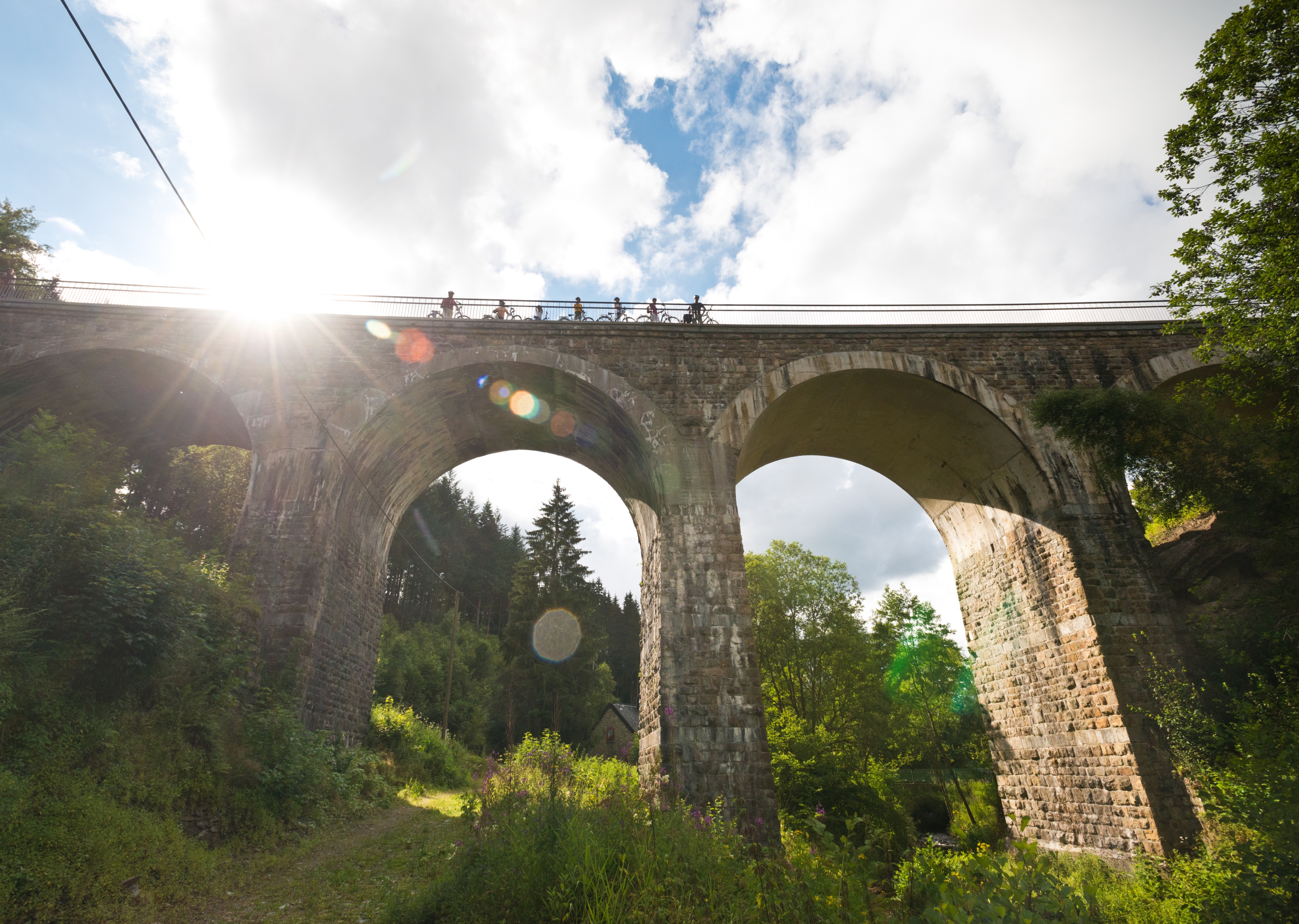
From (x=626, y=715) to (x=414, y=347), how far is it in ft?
92.4

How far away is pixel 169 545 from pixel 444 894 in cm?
706

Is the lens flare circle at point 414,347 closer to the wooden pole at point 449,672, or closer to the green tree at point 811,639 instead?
the wooden pole at point 449,672

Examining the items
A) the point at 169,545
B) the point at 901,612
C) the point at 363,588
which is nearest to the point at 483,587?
the point at 901,612

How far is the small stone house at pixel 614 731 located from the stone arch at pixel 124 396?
Answer: 1015 inches

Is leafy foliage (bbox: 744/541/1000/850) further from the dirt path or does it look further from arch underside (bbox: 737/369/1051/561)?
the dirt path

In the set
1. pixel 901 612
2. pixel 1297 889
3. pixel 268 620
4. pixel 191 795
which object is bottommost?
pixel 1297 889

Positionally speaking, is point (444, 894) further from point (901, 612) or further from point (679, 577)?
point (901, 612)

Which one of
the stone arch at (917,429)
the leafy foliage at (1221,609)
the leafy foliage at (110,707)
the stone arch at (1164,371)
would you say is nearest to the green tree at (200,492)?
the leafy foliage at (110,707)

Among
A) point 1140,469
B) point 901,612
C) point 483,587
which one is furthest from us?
point 483,587

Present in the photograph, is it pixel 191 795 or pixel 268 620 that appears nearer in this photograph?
pixel 191 795

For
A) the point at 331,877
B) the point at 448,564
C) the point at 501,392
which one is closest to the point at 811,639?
the point at 501,392

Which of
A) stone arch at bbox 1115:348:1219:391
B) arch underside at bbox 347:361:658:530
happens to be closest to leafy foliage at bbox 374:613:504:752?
arch underside at bbox 347:361:658:530

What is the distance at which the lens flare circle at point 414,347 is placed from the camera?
1438 cm

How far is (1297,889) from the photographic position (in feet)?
21.2
